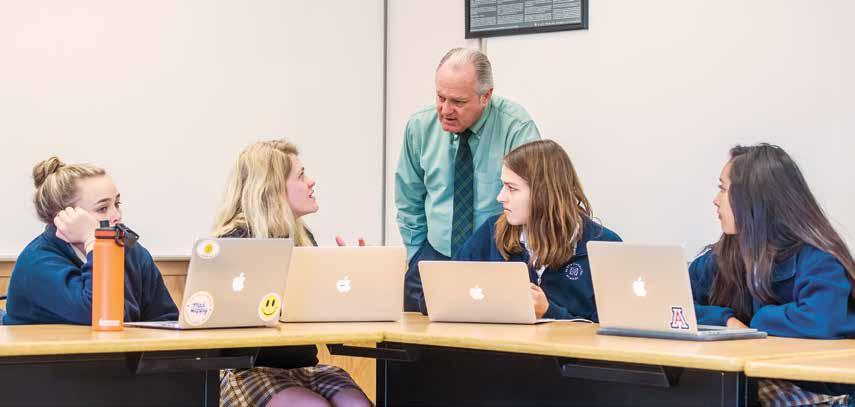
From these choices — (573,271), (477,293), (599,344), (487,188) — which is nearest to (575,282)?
(573,271)

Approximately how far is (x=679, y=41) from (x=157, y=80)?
1967mm

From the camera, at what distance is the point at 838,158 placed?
386 cm

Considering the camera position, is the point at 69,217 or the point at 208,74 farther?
the point at 208,74

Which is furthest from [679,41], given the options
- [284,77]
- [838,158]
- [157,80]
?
[157,80]

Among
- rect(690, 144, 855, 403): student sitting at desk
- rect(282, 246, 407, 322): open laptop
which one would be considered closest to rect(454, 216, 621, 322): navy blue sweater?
rect(690, 144, 855, 403): student sitting at desk

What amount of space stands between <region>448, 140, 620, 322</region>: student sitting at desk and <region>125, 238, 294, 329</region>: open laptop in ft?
3.04

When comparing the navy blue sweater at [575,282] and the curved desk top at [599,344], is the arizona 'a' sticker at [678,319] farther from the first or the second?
the navy blue sweater at [575,282]

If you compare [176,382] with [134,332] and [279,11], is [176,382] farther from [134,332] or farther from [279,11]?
[279,11]

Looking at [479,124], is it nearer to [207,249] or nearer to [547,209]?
[547,209]

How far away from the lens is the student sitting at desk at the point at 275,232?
9.69ft

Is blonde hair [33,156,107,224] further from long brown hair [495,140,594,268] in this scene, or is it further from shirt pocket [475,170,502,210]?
shirt pocket [475,170,502,210]

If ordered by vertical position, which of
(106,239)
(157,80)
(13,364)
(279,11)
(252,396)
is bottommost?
(252,396)

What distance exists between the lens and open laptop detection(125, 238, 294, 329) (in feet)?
8.39

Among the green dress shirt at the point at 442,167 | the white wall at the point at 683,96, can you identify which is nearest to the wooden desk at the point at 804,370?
the white wall at the point at 683,96
